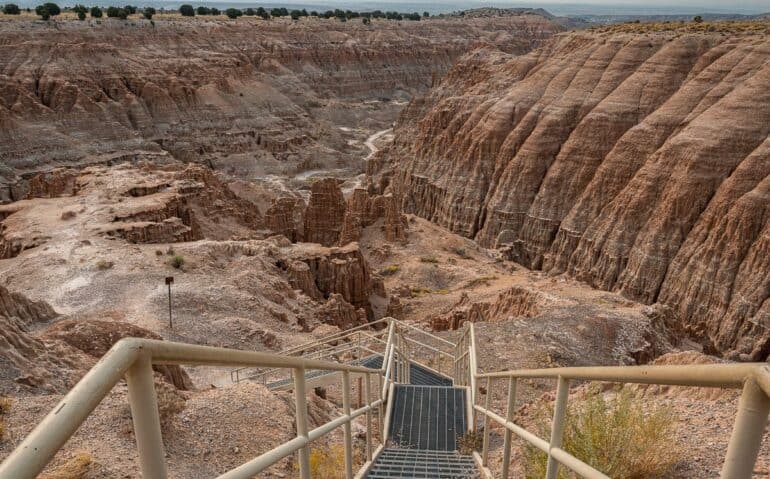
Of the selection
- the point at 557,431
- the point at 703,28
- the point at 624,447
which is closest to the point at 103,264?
the point at 624,447

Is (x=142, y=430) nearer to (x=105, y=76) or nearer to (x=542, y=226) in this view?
(x=542, y=226)

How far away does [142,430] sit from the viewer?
2.20 m

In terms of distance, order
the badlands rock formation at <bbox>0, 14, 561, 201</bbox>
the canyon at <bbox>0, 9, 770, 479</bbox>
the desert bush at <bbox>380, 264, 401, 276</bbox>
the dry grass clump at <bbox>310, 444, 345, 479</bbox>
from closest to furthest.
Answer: the dry grass clump at <bbox>310, 444, 345, 479</bbox> → the canyon at <bbox>0, 9, 770, 479</bbox> → the desert bush at <bbox>380, 264, 401, 276</bbox> → the badlands rock formation at <bbox>0, 14, 561, 201</bbox>

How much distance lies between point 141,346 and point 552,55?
50287 mm

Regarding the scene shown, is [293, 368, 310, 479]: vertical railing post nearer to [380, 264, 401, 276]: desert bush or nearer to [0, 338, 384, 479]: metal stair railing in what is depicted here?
[0, 338, 384, 479]: metal stair railing

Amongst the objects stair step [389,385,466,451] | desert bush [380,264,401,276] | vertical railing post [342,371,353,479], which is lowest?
desert bush [380,264,401,276]

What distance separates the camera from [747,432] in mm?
2049

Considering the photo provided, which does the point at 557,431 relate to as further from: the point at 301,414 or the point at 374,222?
the point at 374,222

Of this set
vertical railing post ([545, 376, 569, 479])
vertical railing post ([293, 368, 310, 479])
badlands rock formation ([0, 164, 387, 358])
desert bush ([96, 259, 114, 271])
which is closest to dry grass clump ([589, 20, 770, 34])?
badlands rock formation ([0, 164, 387, 358])

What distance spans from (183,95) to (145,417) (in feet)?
230

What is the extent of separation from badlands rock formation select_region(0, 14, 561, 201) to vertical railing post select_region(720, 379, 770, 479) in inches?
2028

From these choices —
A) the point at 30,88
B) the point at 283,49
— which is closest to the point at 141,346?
the point at 30,88

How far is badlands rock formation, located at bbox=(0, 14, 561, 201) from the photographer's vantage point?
181ft

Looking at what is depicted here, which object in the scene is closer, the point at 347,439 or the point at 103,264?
the point at 347,439
